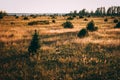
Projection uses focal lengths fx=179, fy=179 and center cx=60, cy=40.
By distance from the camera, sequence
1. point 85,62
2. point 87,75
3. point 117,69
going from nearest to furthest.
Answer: point 87,75, point 117,69, point 85,62

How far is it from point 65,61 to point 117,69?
3042 mm

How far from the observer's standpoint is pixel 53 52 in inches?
500

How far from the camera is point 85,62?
1069 centimetres

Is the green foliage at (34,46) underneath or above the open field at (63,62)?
above

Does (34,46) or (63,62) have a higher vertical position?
(34,46)

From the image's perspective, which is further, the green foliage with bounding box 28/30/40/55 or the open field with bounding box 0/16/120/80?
the green foliage with bounding box 28/30/40/55

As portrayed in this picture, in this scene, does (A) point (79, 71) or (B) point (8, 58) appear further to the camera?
(B) point (8, 58)

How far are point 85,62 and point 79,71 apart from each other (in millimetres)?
1338

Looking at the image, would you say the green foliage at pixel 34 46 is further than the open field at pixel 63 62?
Yes

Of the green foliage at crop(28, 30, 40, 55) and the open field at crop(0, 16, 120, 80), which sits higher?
the green foliage at crop(28, 30, 40, 55)

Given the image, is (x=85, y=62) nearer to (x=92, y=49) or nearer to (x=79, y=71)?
(x=79, y=71)

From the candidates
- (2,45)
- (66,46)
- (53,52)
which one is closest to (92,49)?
(66,46)

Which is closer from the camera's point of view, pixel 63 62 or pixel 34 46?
pixel 63 62

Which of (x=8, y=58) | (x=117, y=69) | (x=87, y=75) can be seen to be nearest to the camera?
(x=87, y=75)
